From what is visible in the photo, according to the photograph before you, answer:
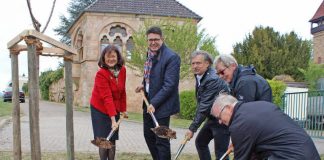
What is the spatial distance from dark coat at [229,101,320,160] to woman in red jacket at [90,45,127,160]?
264 cm

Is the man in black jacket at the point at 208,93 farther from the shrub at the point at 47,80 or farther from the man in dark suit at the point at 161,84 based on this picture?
the shrub at the point at 47,80

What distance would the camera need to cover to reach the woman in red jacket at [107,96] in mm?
6195

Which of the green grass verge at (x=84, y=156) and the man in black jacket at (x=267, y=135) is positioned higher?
the man in black jacket at (x=267, y=135)

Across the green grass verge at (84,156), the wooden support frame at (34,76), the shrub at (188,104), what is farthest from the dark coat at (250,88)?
the shrub at (188,104)

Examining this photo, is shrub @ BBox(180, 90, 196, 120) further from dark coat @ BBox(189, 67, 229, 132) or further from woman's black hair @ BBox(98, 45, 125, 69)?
dark coat @ BBox(189, 67, 229, 132)

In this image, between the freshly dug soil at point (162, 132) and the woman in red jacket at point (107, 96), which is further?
the woman in red jacket at point (107, 96)

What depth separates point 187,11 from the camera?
32500mm

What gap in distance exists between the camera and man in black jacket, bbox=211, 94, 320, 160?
375 cm

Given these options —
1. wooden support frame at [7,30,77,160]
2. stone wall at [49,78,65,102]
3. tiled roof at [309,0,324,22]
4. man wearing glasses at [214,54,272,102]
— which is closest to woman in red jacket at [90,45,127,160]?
wooden support frame at [7,30,77,160]

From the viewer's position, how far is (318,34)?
4759 centimetres

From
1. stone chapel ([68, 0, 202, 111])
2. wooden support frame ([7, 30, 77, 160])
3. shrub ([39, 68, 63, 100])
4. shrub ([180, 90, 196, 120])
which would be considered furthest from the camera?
shrub ([39, 68, 63, 100])

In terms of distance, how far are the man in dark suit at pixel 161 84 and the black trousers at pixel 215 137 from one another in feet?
1.61

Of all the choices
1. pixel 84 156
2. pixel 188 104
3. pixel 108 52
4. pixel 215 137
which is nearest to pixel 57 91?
pixel 188 104

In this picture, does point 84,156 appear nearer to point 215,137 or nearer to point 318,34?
point 215,137
